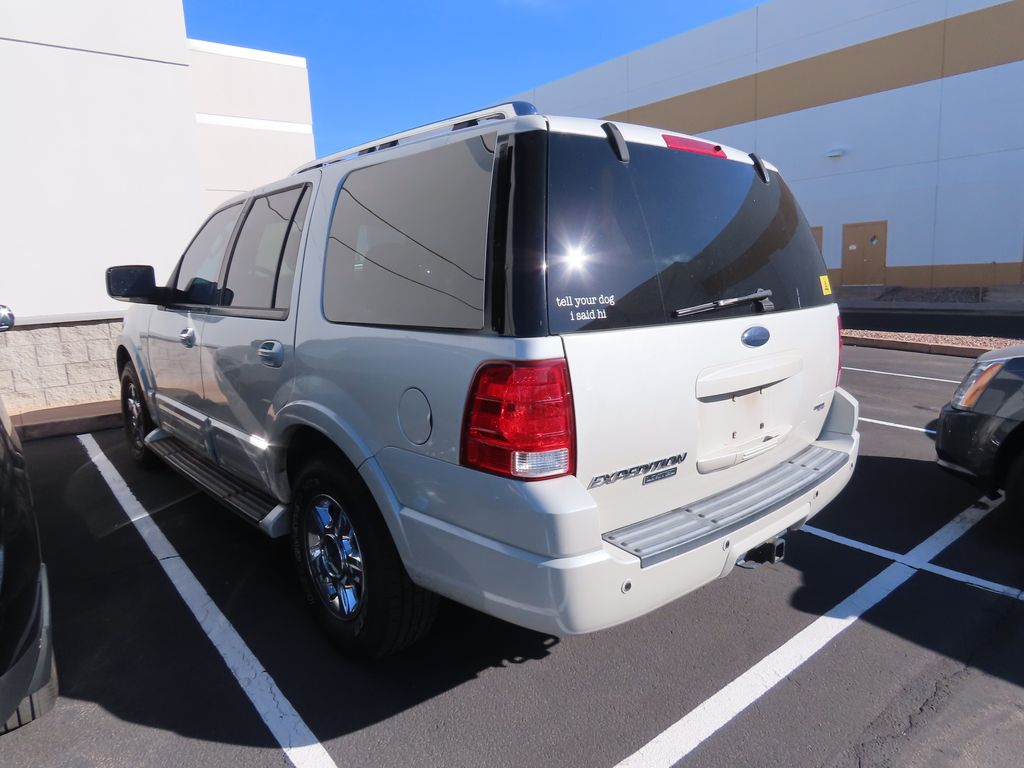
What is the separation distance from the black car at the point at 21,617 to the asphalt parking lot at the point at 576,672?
253 millimetres

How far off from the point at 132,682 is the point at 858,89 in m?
26.5

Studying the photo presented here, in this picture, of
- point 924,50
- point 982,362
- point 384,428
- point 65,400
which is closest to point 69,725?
point 384,428

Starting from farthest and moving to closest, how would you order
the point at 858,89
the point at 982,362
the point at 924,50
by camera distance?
1. the point at 858,89
2. the point at 924,50
3. the point at 982,362

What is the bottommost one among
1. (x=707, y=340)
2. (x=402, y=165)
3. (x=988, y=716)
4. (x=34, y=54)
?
(x=988, y=716)

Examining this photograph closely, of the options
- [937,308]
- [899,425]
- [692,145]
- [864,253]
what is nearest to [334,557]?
[692,145]

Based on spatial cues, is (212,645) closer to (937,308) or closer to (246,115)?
(246,115)

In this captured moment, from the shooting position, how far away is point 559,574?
2.04 meters

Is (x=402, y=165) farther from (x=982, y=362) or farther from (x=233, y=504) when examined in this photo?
(x=982, y=362)

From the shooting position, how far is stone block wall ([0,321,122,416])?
24.5 feet

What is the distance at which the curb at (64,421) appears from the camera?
6.85 metres

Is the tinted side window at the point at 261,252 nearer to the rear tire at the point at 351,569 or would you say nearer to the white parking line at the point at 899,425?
the rear tire at the point at 351,569

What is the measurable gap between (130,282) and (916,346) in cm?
1220

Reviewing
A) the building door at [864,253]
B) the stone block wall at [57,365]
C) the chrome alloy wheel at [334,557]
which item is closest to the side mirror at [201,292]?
the chrome alloy wheel at [334,557]

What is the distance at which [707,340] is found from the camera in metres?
2.48
